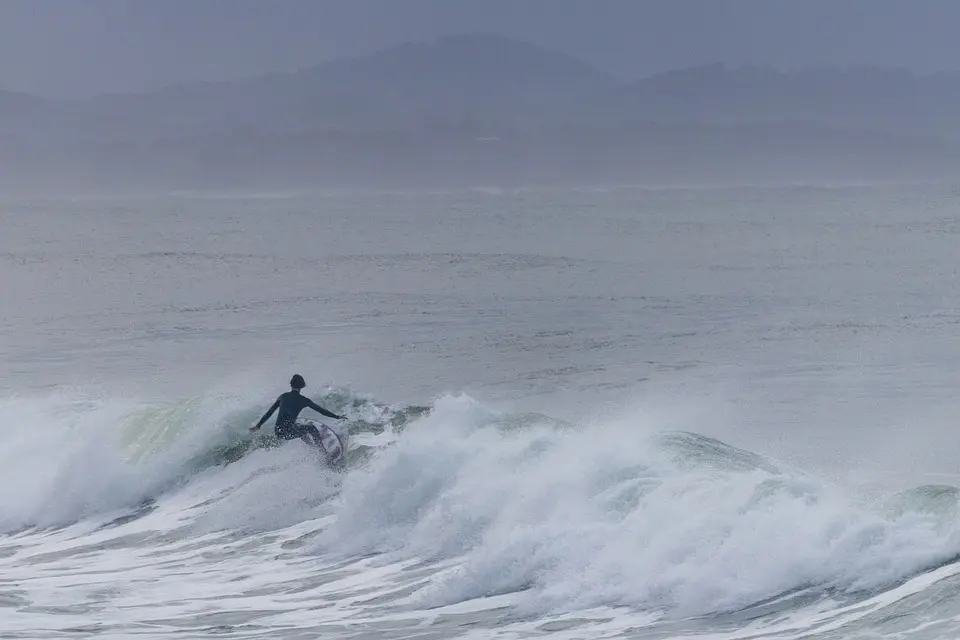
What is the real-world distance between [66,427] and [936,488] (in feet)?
50.7

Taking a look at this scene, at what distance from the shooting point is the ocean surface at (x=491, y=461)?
16406mm

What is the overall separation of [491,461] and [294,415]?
13.1ft

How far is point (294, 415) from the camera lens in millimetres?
23828

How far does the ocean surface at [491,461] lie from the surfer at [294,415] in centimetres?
26

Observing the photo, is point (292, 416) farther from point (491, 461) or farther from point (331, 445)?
point (491, 461)

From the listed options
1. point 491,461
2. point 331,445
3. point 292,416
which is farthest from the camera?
point 292,416

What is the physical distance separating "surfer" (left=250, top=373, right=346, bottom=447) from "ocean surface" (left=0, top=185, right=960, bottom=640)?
0.84 ft

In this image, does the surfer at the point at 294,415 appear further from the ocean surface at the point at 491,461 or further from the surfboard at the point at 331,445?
the ocean surface at the point at 491,461

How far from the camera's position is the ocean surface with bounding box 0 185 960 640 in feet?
53.8

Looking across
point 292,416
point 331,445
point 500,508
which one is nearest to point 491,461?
point 500,508

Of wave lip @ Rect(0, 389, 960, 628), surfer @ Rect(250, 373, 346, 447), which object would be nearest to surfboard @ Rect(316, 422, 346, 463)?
surfer @ Rect(250, 373, 346, 447)

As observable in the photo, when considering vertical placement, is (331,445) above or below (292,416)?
below

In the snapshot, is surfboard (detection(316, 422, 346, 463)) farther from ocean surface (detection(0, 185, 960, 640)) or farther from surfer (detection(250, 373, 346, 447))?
ocean surface (detection(0, 185, 960, 640))

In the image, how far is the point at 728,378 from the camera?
110ft
